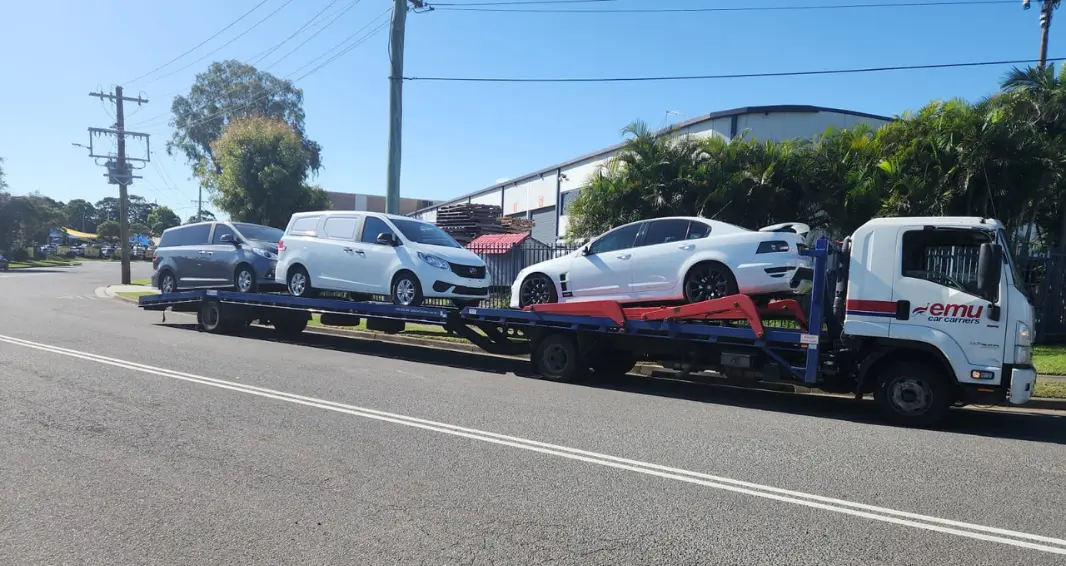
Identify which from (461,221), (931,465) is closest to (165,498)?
(931,465)

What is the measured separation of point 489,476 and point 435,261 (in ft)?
21.7

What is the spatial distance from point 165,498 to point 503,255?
12942 mm

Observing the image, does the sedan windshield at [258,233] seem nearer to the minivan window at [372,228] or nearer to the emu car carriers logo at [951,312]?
the minivan window at [372,228]

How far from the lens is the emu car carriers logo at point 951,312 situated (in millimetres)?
7609

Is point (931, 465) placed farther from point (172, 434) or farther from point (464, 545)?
point (172, 434)

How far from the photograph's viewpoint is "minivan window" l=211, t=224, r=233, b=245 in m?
15.3

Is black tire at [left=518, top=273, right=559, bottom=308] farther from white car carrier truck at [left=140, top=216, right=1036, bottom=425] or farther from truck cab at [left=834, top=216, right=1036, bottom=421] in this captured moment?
truck cab at [left=834, top=216, right=1036, bottom=421]

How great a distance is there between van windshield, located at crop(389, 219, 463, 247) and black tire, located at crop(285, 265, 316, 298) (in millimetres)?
2303

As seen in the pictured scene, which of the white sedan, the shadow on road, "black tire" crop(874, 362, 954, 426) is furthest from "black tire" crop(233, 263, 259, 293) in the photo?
"black tire" crop(874, 362, 954, 426)

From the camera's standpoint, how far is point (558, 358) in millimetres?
10711

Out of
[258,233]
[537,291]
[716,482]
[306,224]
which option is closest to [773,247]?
[537,291]

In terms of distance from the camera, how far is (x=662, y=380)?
37.1 feet

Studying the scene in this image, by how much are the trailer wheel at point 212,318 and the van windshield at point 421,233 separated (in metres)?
5.44

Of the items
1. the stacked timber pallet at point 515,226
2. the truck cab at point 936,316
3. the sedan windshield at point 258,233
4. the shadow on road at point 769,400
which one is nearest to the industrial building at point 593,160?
the stacked timber pallet at point 515,226
